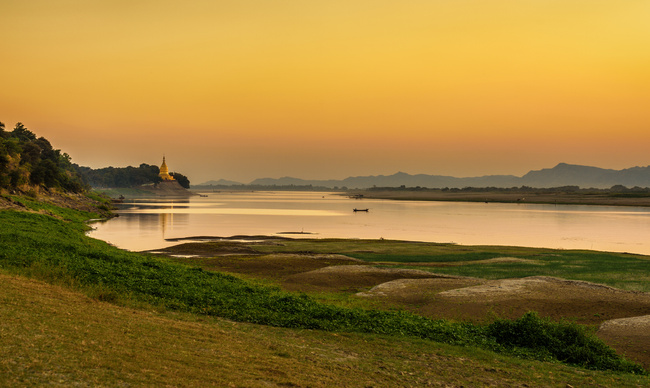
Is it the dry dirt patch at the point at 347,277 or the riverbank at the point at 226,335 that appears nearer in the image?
the riverbank at the point at 226,335

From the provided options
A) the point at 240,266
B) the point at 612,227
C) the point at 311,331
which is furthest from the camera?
the point at 612,227

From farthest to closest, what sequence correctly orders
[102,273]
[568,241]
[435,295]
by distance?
1. [568,241]
2. [435,295]
3. [102,273]

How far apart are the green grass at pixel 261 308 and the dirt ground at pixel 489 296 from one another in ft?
7.05

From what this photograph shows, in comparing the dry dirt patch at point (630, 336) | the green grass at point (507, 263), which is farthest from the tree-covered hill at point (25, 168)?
the dry dirt patch at point (630, 336)

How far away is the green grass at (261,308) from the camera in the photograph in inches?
707

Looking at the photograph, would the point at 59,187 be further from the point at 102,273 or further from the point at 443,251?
the point at 102,273

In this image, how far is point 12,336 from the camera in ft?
38.5

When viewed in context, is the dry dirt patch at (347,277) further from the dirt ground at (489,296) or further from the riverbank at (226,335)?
the riverbank at (226,335)

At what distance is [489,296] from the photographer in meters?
26.7

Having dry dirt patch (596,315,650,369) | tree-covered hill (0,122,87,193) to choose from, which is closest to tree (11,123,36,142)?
tree-covered hill (0,122,87,193)

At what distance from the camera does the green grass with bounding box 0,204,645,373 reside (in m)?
18.0

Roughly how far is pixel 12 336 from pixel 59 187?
121 metres

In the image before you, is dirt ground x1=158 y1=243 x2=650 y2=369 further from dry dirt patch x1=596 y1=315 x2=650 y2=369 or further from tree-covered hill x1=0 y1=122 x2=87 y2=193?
tree-covered hill x1=0 y1=122 x2=87 y2=193

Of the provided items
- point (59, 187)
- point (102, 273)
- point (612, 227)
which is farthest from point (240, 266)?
point (59, 187)
